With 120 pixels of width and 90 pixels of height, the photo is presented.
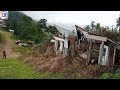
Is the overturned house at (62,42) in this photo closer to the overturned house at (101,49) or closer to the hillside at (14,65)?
the overturned house at (101,49)

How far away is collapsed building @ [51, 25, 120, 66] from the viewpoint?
13.5ft

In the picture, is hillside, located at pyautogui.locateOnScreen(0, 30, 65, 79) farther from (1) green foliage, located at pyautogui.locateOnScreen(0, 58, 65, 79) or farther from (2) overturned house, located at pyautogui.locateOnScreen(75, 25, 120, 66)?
(2) overturned house, located at pyautogui.locateOnScreen(75, 25, 120, 66)

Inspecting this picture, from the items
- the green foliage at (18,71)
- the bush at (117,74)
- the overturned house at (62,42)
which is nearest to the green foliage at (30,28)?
the overturned house at (62,42)

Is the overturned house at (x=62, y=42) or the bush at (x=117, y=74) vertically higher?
the overturned house at (x=62, y=42)

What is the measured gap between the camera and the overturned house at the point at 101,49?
4125mm

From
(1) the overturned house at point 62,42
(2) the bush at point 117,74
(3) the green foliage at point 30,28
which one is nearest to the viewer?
(2) the bush at point 117,74

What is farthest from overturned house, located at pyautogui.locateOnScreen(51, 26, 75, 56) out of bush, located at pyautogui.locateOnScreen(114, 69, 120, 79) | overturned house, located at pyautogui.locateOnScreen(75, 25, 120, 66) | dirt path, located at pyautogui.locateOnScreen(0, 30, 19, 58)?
bush, located at pyautogui.locateOnScreen(114, 69, 120, 79)

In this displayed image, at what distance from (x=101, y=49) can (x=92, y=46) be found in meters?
0.15

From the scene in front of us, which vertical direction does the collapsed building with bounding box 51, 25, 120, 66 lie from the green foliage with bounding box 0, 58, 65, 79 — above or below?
above

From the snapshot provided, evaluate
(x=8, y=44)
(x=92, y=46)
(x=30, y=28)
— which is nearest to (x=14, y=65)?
(x=8, y=44)
